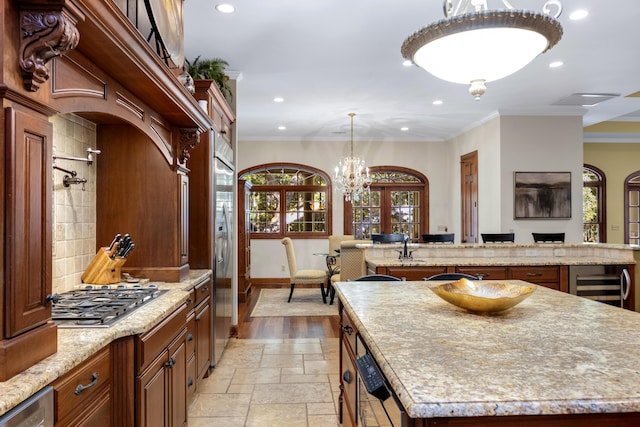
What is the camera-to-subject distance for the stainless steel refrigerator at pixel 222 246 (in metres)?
3.67

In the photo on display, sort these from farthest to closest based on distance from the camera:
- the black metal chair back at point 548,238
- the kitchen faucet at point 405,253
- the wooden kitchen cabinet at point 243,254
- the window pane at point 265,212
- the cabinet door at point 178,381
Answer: the window pane at point 265,212 → the wooden kitchen cabinet at point 243,254 → the black metal chair back at point 548,238 → the kitchen faucet at point 405,253 → the cabinet door at point 178,381

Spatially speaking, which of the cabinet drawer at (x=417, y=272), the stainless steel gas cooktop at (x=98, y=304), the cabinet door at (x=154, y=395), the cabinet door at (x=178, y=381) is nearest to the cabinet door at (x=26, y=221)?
the stainless steel gas cooktop at (x=98, y=304)

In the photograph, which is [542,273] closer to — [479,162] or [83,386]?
[479,162]

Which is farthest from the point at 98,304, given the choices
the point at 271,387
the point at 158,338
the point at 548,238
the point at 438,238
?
the point at 548,238

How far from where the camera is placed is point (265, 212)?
8453 mm

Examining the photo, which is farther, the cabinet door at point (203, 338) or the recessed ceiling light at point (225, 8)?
the recessed ceiling light at point (225, 8)

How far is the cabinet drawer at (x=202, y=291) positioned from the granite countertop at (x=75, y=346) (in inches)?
25.3

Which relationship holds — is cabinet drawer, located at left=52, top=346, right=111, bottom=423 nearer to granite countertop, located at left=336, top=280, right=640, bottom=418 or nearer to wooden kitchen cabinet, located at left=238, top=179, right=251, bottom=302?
granite countertop, located at left=336, top=280, right=640, bottom=418

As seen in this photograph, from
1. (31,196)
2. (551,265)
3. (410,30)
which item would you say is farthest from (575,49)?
(31,196)

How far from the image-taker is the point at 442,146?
28.2 ft

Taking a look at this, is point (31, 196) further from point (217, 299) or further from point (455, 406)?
point (217, 299)

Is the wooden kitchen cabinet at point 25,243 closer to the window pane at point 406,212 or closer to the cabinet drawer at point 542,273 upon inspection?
the cabinet drawer at point 542,273

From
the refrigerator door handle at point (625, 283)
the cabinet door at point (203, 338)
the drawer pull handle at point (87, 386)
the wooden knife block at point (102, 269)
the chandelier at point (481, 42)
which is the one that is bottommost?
the cabinet door at point (203, 338)

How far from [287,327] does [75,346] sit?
383 cm
